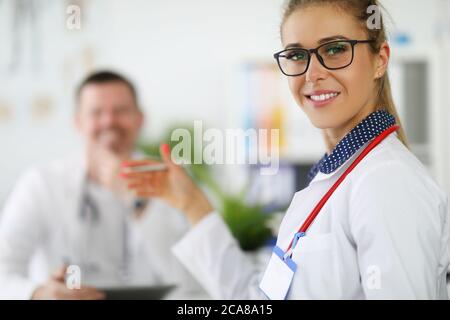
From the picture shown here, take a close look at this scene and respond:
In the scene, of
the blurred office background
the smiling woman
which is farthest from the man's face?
the smiling woman

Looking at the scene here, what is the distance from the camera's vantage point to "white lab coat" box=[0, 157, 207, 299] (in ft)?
5.54

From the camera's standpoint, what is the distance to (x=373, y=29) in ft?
2.38

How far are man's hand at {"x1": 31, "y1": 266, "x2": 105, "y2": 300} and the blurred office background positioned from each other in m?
1.53

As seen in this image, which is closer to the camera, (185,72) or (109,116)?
(109,116)

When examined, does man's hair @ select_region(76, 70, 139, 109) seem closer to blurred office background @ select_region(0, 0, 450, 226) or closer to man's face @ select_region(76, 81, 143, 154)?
man's face @ select_region(76, 81, 143, 154)

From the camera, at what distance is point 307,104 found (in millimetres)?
745

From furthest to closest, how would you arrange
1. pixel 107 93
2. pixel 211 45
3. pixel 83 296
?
pixel 211 45
pixel 107 93
pixel 83 296

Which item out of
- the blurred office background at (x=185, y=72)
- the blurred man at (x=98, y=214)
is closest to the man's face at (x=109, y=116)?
the blurred man at (x=98, y=214)

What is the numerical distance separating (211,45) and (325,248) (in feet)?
8.97

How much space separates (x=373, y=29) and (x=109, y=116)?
125cm

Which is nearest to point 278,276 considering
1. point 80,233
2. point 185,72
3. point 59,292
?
point 59,292

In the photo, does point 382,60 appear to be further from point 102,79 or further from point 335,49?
point 102,79
